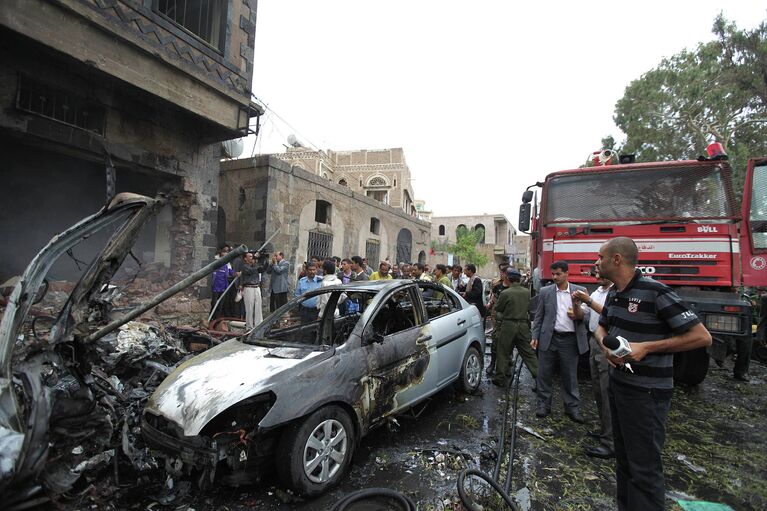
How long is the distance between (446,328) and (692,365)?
3.33 m

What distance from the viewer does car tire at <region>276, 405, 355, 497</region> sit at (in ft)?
8.78

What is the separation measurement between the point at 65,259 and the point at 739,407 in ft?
46.8

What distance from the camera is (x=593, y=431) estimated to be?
3.99 metres

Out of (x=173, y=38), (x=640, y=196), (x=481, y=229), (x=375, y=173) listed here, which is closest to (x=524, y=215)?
(x=640, y=196)

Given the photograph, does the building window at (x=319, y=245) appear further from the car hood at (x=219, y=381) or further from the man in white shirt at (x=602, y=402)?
the man in white shirt at (x=602, y=402)

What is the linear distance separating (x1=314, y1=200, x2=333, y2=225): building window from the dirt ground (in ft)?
32.7

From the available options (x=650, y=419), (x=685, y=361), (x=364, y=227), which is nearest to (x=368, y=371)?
(x=650, y=419)

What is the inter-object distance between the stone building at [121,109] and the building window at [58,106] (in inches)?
0.7

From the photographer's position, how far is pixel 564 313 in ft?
14.3

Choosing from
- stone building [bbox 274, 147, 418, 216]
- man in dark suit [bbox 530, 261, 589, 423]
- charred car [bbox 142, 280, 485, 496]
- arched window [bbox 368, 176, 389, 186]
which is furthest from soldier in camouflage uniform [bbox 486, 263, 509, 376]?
arched window [bbox 368, 176, 389, 186]

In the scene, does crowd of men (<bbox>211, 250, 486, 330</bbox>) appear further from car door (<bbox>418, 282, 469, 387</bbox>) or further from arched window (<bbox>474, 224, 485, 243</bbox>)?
arched window (<bbox>474, 224, 485, 243</bbox>)

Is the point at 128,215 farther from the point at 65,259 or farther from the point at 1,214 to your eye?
the point at 65,259

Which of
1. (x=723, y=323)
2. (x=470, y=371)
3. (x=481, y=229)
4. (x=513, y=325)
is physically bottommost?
(x=470, y=371)

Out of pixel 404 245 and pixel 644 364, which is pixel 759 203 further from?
pixel 404 245
